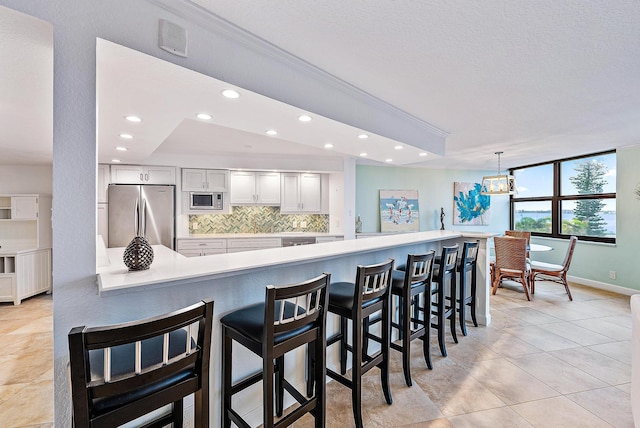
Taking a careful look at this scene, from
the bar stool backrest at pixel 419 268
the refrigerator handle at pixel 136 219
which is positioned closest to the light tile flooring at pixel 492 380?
the bar stool backrest at pixel 419 268

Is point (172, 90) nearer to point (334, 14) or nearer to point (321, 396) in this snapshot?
point (334, 14)

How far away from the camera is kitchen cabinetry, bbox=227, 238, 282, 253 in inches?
196

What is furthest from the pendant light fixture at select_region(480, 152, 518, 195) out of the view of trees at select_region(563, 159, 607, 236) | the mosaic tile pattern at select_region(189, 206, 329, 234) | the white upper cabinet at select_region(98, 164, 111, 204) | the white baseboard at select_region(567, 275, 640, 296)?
the white upper cabinet at select_region(98, 164, 111, 204)

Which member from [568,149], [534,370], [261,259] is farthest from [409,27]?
[568,149]

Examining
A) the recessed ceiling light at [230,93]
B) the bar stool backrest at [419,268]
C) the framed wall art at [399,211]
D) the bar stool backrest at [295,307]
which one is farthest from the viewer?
the framed wall art at [399,211]

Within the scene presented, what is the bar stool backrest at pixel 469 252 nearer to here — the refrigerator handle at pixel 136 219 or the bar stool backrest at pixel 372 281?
the bar stool backrest at pixel 372 281

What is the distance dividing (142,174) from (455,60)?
15.0ft

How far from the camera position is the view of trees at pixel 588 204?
5.24 m

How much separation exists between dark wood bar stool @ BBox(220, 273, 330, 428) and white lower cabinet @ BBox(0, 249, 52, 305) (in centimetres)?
452

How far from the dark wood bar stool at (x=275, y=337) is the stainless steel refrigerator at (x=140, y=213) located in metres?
3.62

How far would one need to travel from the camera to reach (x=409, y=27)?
1.62m

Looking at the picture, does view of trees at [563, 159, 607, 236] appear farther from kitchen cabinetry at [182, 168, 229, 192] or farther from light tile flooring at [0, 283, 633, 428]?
kitchen cabinetry at [182, 168, 229, 192]

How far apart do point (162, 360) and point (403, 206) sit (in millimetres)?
5918

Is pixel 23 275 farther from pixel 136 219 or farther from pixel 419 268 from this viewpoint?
pixel 419 268
